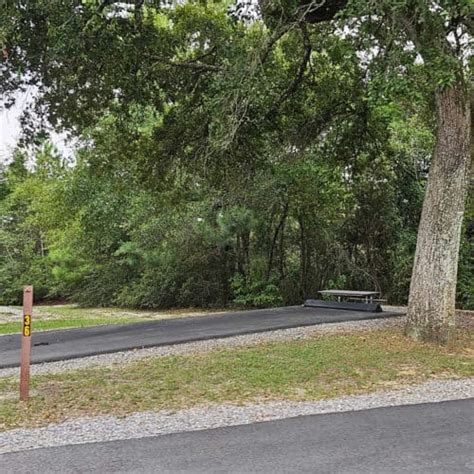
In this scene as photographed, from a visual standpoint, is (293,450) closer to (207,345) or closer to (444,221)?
(207,345)

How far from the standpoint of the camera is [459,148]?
269 inches

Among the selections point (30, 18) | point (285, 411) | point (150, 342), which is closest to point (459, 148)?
point (285, 411)

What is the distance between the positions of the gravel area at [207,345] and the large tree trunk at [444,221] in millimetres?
1519

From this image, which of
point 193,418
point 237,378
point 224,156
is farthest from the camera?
point 224,156

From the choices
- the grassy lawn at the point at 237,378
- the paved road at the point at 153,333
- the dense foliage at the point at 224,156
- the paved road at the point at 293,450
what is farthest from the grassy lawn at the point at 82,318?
the paved road at the point at 293,450

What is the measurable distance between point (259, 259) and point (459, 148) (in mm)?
8340

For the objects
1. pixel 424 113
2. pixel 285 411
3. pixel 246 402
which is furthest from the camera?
pixel 424 113

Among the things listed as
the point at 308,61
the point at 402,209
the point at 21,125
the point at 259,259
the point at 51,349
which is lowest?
the point at 51,349

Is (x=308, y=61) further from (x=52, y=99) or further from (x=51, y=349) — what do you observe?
(x=51, y=349)

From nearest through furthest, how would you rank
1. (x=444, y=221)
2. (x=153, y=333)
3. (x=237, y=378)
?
(x=237, y=378), (x=444, y=221), (x=153, y=333)

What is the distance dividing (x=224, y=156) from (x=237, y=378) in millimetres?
5586

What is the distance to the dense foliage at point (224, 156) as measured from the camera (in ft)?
24.9

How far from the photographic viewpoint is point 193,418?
13.0 feet

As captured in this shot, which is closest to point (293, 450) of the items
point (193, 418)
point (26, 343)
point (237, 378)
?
point (193, 418)
